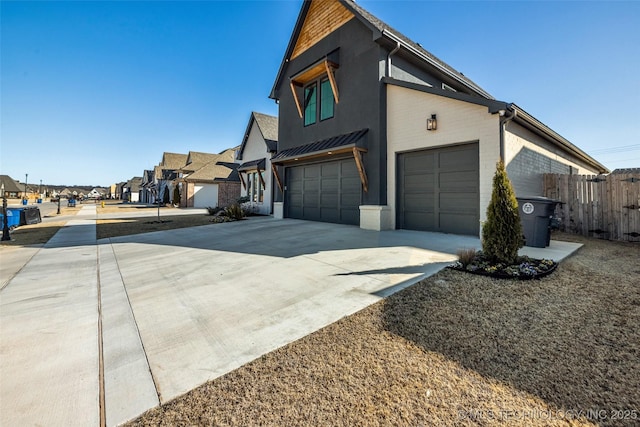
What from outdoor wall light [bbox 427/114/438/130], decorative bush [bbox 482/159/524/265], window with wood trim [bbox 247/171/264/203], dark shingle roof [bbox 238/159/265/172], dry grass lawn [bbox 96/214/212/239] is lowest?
dry grass lawn [bbox 96/214/212/239]

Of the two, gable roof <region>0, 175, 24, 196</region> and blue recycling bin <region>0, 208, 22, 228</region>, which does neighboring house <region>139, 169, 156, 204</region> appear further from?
gable roof <region>0, 175, 24, 196</region>

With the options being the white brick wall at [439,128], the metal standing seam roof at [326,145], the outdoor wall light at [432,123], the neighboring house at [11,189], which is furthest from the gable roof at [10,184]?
the outdoor wall light at [432,123]

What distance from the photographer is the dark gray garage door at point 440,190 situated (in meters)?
7.37

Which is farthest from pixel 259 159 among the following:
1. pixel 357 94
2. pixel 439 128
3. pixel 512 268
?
pixel 512 268

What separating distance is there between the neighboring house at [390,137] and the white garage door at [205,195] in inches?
707

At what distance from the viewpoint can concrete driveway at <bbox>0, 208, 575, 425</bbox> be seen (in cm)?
189

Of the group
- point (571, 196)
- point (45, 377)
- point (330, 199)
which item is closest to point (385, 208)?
point (330, 199)

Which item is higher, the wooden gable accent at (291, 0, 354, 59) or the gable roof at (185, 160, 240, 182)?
the wooden gable accent at (291, 0, 354, 59)

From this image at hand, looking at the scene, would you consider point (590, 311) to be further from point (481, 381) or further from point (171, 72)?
point (171, 72)

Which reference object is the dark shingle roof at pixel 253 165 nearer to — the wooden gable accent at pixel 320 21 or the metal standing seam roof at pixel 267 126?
the metal standing seam roof at pixel 267 126

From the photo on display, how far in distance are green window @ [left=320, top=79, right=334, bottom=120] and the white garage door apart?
2000cm

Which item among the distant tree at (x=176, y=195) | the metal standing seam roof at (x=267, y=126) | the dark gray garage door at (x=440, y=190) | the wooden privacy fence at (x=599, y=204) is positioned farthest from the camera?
the distant tree at (x=176, y=195)

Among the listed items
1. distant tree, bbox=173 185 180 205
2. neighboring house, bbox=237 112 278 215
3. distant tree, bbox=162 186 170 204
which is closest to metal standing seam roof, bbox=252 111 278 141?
neighboring house, bbox=237 112 278 215

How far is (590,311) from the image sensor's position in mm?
2902
